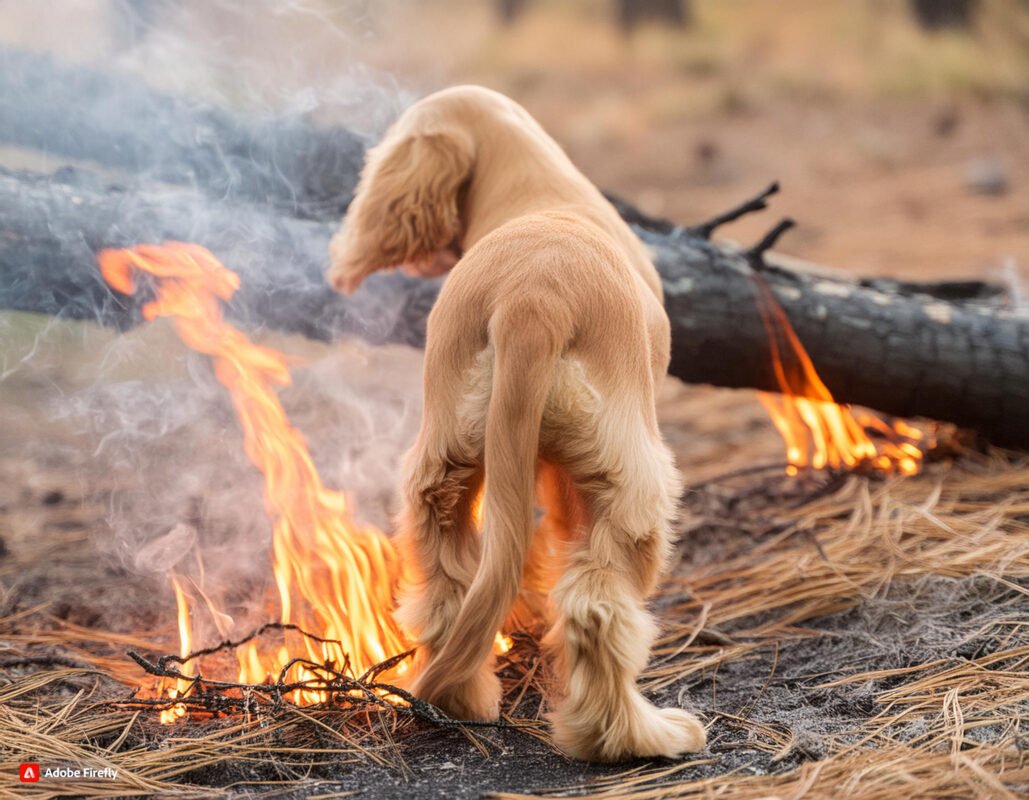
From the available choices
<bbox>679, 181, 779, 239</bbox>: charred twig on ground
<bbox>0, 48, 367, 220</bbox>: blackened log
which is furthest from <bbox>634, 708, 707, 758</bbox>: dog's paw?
<bbox>0, 48, 367, 220</bbox>: blackened log

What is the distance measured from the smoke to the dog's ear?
83cm

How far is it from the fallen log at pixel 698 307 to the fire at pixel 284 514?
5.0 inches

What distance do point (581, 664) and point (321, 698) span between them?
1.04 metres

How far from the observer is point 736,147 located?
13.4m

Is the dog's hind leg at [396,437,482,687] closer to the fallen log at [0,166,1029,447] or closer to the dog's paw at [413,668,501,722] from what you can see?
the dog's paw at [413,668,501,722]

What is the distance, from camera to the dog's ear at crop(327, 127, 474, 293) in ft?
11.6

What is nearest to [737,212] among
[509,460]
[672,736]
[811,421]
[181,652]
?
[811,421]

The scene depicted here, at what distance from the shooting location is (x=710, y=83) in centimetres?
1573

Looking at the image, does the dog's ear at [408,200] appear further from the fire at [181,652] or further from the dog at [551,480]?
the fire at [181,652]

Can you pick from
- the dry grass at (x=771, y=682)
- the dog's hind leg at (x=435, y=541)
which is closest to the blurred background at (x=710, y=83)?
the dry grass at (x=771, y=682)

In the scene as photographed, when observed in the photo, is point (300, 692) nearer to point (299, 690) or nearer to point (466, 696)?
point (299, 690)

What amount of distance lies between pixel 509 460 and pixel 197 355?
7.42 ft

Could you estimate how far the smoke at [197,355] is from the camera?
13.6ft

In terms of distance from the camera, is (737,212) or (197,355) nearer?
(197,355)
